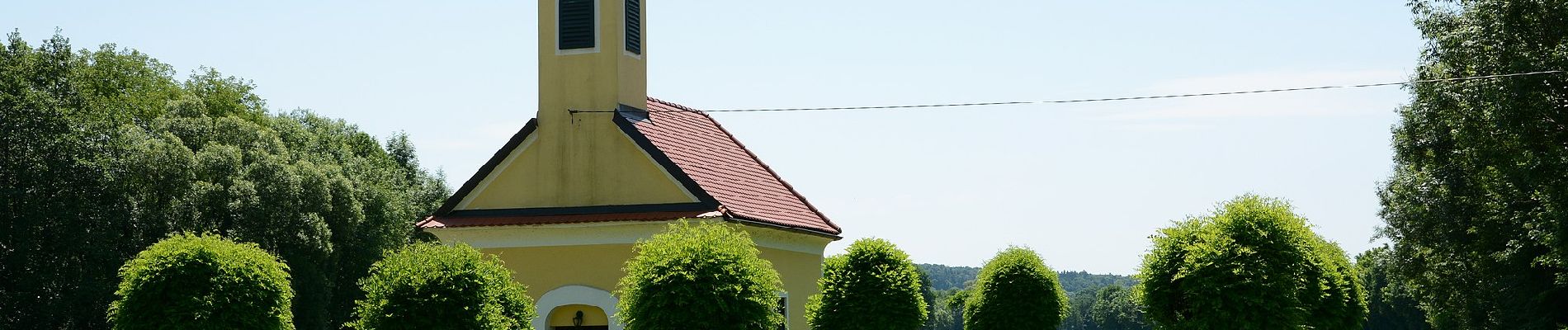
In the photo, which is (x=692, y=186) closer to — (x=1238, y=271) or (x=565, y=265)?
(x=565, y=265)

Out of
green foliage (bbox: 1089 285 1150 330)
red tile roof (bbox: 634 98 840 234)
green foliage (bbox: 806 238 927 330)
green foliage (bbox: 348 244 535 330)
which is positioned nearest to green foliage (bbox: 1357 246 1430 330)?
green foliage (bbox: 1089 285 1150 330)

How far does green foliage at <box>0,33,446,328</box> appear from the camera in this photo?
38.1m

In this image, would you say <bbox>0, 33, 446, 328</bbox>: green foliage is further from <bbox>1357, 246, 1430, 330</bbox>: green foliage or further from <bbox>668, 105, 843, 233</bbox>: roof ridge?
<bbox>1357, 246, 1430, 330</bbox>: green foliage

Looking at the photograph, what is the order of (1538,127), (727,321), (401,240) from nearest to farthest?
(727,321)
(1538,127)
(401,240)

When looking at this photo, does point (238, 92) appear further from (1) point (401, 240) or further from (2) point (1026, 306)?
(2) point (1026, 306)

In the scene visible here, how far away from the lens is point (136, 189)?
1640 inches

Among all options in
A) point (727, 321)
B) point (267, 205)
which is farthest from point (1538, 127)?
point (267, 205)

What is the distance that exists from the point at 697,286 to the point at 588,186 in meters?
6.03

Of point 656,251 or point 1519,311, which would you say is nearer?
point 656,251

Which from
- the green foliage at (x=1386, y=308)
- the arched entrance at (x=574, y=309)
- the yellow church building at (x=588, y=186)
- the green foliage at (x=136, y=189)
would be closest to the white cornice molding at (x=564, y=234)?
the yellow church building at (x=588, y=186)

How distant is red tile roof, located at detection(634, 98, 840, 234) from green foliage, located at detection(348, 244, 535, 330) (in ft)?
17.4

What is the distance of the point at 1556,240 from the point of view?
97.0 feet

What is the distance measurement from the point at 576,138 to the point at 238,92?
3393cm

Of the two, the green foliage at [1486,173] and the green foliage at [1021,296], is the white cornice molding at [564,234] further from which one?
the green foliage at [1486,173]
